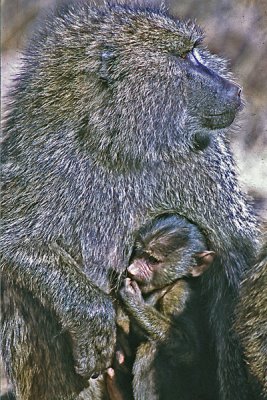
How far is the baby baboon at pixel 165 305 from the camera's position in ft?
11.0

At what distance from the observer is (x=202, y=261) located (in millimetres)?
3420

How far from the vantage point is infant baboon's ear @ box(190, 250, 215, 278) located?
3412mm

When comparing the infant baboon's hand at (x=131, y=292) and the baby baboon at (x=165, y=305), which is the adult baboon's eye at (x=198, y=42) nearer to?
the baby baboon at (x=165, y=305)

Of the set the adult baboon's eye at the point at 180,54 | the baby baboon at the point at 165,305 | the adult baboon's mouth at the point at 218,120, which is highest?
the adult baboon's eye at the point at 180,54

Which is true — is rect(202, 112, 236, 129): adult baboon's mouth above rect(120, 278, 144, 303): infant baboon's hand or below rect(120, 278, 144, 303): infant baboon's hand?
above

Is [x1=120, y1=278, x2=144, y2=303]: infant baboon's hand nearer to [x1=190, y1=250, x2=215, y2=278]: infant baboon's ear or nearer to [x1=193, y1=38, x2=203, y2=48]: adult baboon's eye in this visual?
[x1=190, y1=250, x2=215, y2=278]: infant baboon's ear

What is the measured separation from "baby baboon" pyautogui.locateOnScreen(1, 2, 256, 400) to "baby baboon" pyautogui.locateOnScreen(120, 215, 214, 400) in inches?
2.6

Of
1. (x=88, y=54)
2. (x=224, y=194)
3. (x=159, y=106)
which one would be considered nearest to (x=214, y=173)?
(x=224, y=194)

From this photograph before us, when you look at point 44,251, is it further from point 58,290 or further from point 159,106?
point 159,106

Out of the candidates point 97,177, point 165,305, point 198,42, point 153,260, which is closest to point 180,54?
point 198,42

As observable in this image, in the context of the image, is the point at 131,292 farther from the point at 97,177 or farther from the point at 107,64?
the point at 107,64

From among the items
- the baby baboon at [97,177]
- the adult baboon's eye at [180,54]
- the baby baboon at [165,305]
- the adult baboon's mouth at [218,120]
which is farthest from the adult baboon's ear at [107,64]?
the baby baboon at [165,305]

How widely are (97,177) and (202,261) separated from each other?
380mm

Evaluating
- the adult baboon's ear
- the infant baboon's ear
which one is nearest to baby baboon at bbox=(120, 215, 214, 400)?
the infant baboon's ear
